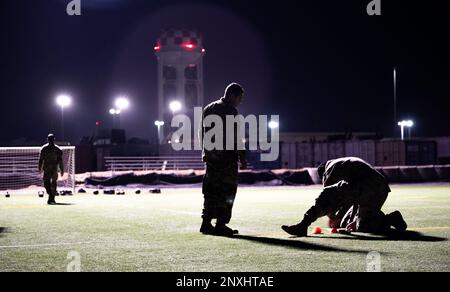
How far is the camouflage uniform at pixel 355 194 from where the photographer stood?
880 centimetres

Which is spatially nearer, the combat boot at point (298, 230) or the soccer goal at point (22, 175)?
the combat boot at point (298, 230)

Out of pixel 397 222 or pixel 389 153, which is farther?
pixel 389 153

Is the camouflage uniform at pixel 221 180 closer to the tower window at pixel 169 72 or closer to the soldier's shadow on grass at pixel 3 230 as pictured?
the soldier's shadow on grass at pixel 3 230

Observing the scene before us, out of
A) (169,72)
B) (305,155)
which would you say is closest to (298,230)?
(305,155)

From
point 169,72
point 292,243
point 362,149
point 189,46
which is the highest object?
point 189,46

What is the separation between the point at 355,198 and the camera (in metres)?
8.92

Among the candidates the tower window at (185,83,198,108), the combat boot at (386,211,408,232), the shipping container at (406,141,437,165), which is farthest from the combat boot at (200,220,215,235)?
the tower window at (185,83,198,108)

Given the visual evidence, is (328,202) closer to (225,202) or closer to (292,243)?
(292,243)

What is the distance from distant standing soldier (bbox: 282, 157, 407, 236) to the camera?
880 centimetres

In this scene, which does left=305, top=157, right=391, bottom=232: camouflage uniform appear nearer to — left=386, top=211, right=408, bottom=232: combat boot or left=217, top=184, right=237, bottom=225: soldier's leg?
left=386, top=211, right=408, bottom=232: combat boot

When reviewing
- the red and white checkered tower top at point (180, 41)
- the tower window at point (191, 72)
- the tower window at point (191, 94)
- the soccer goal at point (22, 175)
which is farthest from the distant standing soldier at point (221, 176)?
the tower window at point (191, 72)

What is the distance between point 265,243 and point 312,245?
63 cm

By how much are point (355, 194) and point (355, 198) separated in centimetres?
6
